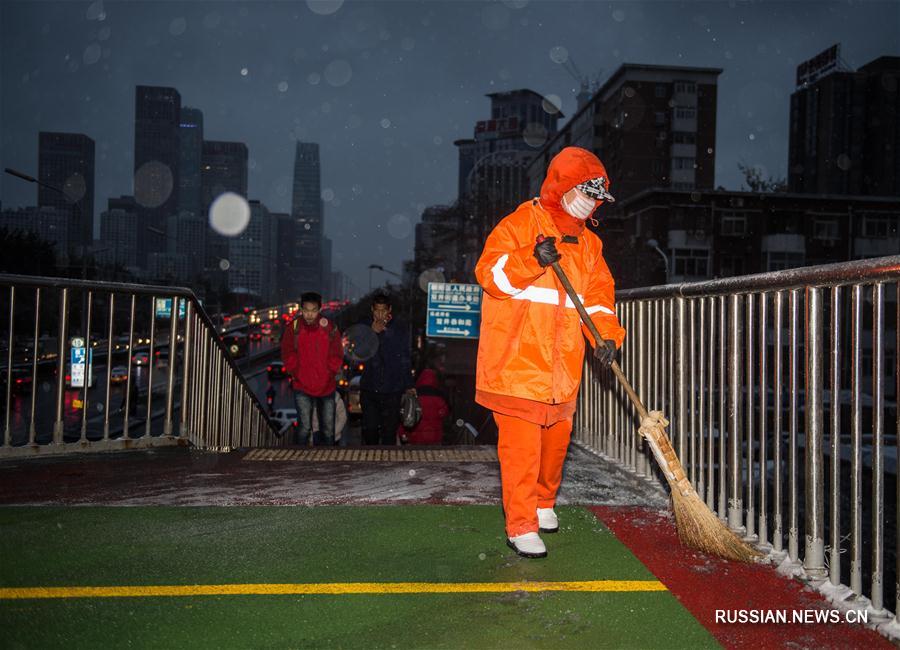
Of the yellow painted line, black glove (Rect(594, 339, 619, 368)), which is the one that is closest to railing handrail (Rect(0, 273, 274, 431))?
the yellow painted line

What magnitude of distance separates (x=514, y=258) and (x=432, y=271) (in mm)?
56457

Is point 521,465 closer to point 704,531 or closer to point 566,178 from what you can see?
point 704,531

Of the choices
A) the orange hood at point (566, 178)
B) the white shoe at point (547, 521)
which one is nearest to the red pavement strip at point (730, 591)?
the white shoe at point (547, 521)

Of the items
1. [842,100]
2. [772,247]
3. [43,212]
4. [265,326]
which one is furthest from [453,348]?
[43,212]

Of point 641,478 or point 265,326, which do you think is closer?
point 641,478

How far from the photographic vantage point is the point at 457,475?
5.11 m

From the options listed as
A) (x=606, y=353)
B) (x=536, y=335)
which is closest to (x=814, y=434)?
(x=606, y=353)

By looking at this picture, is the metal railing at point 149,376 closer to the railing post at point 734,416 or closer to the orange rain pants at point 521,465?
the orange rain pants at point 521,465

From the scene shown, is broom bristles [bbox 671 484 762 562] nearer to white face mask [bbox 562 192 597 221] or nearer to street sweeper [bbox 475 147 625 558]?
street sweeper [bbox 475 147 625 558]

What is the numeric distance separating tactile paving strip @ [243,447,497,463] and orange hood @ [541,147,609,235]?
2341 millimetres

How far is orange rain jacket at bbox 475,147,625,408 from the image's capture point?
12.0 ft

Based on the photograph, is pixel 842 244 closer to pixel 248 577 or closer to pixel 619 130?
pixel 619 130

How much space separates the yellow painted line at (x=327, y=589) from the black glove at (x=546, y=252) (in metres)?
1.45

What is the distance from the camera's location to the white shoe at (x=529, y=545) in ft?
Answer: 11.4
